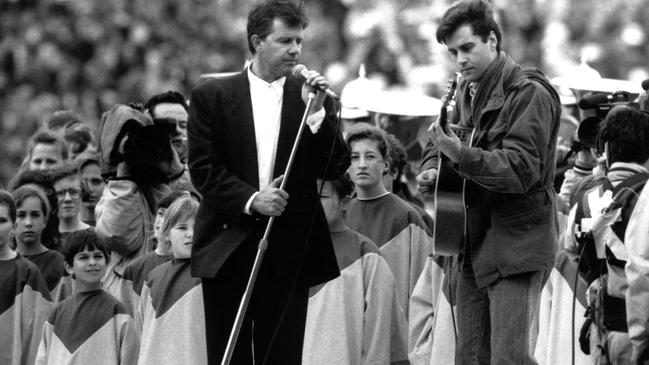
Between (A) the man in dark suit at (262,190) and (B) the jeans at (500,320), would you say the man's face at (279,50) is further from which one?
(B) the jeans at (500,320)

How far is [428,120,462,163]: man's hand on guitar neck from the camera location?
697 centimetres

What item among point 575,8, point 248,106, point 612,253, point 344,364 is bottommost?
point 344,364

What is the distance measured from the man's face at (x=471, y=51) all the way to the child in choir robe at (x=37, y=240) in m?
3.54

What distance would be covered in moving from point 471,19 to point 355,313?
2272mm

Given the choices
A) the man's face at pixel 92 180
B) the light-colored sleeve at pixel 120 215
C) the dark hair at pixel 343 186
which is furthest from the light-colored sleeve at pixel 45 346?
the dark hair at pixel 343 186

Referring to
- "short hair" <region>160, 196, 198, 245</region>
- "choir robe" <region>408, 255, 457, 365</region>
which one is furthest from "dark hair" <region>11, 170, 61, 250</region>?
"choir robe" <region>408, 255, 457, 365</region>

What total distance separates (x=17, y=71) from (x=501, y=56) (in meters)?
10.6

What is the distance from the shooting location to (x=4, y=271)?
949cm

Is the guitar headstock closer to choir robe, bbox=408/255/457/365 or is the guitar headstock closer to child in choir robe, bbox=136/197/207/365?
choir robe, bbox=408/255/457/365

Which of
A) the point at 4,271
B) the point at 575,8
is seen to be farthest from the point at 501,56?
the point at 575,8

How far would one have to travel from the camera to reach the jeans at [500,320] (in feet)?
22.9

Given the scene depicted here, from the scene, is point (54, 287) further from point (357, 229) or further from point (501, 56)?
point (501, 56)

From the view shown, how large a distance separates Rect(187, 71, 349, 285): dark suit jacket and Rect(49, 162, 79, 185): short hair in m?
3.27

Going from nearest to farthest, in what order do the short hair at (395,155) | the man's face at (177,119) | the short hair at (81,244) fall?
the short hair at (81,244) → the short hair at (395,155) → the man's face at (177,119)
